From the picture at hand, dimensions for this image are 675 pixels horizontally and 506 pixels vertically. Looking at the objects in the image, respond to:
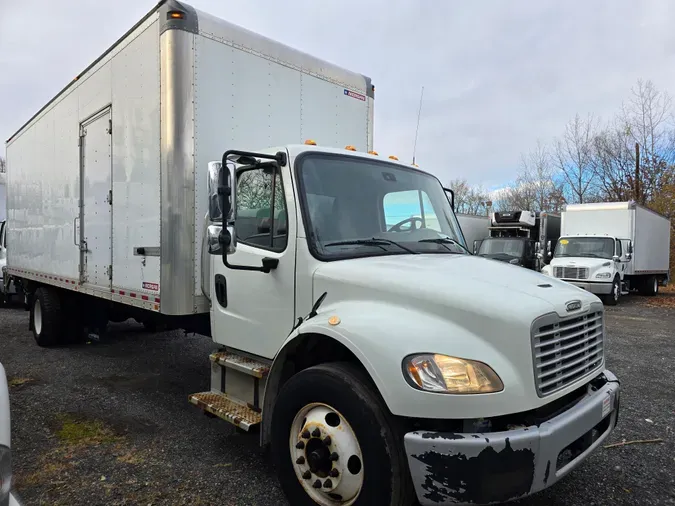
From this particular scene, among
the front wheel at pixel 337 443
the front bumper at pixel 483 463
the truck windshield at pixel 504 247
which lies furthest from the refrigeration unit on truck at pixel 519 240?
the front bumper at pixel 483 463

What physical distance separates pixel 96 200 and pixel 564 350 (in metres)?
5.16

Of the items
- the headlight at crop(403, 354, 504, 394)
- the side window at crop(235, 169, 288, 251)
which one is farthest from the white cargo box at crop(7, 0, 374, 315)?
the headlight at crop(403, 354, 504, 394)

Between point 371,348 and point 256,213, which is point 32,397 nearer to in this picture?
point 256,213

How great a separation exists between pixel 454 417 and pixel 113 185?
440 centimetres

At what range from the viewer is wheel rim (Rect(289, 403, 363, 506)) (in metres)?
2.66

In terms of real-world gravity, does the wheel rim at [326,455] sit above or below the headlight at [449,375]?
below

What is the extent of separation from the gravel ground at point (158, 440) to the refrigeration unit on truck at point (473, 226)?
13.3m

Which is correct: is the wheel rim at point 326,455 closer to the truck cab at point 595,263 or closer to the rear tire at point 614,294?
the truck cab at point 595,263

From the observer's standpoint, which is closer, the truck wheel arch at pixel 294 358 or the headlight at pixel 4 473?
the headlight at pixel 4 473

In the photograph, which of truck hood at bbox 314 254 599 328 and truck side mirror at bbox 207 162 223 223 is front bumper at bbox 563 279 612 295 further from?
truck side mirror at bbox 207 162 223 223

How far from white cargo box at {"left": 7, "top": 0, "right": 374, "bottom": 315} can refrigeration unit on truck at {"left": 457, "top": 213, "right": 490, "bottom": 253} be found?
15.8m

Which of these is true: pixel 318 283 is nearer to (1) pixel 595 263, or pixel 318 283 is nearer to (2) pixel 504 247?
(1) pixel 595 263

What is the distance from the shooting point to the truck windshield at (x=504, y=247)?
18.4 meters

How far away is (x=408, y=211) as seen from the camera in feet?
Answer: 12.7
